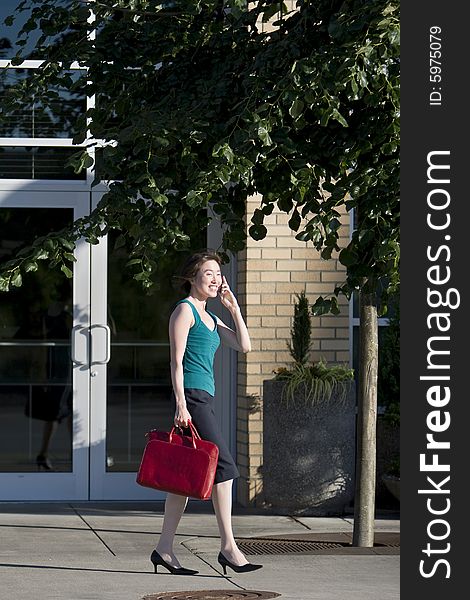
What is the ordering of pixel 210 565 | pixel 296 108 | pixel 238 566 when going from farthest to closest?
pixel 210 565
pixel 238 566
pixel 296 108

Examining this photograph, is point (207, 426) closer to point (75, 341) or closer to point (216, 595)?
point (216, 595)

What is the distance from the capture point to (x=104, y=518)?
10078 millimetres

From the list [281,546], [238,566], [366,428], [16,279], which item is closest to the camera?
[16,279]

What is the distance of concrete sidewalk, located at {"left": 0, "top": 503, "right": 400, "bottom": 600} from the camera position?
7.39 meters

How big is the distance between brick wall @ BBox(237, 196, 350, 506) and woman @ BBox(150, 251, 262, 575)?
2816 mm

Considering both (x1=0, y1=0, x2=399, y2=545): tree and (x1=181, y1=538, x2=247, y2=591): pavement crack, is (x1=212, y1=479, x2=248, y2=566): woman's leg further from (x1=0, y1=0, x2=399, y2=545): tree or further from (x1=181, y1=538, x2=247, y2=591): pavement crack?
(x1=0, y1=0, x2=399, y2=545): tree

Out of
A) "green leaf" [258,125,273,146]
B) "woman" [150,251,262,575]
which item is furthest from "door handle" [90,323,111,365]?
"green leaf" [258,125,273,146]

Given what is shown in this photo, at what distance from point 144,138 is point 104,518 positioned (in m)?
3.64

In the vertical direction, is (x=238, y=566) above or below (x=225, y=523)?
below

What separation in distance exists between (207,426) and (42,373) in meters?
3.54

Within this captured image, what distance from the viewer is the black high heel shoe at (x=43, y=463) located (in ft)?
35.9

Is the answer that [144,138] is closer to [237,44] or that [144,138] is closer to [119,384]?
[237,44]

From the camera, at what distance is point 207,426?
7676 mm

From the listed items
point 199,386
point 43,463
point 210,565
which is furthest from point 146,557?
point 43,463
